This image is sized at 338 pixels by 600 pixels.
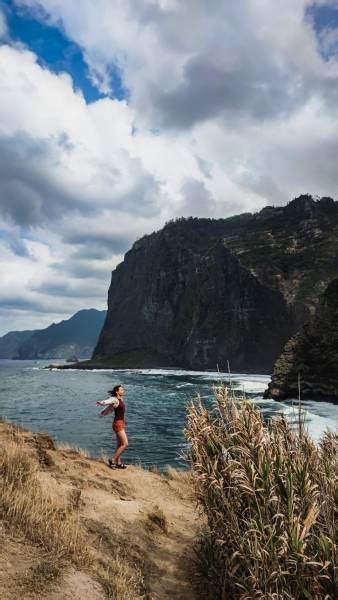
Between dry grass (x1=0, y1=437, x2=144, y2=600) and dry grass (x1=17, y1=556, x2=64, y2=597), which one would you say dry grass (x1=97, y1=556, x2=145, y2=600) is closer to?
dry grass (x1=0, y1=437, x2=144, y2=600)

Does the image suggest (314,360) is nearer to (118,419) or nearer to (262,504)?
(118,419)

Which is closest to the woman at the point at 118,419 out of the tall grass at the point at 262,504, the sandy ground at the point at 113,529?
the sandy ground at the point at 113,529

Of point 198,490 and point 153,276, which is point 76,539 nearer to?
point 198,490

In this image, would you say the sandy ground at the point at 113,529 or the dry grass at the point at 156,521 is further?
the dry grass at the point at 156,521

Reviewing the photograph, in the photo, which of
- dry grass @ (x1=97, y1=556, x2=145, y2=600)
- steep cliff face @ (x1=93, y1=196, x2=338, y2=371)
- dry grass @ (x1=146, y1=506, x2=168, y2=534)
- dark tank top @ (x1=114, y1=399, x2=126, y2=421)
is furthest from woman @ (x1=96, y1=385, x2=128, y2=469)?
steep cliff face @ (x1=93, y1=196, x2=338, y2=371)

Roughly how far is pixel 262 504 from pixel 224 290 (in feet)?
387

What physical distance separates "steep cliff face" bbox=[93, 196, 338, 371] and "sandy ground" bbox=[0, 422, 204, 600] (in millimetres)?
93874

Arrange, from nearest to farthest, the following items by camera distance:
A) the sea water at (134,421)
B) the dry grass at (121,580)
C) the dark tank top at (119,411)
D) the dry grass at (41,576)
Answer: the dry grass at (41,576) → the dry grass at (121,580) → the dark tank top at (119,411) → the sea water at (134,421)

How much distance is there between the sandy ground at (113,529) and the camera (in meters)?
5.61

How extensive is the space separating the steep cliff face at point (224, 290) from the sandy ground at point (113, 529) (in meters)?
93.9

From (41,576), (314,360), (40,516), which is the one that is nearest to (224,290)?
(314,360)

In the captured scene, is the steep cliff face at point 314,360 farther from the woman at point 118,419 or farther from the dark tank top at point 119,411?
the dark tank top at point 119,411

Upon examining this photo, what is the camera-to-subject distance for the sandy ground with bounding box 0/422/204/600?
18.4 feet

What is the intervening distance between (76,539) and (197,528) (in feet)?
14.0
